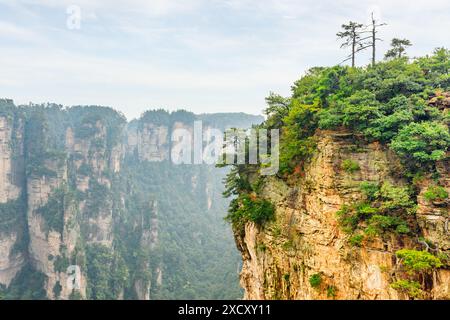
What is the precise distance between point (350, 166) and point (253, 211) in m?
4.56

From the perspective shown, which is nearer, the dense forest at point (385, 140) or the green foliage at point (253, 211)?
the dense forest at point (385, 140)

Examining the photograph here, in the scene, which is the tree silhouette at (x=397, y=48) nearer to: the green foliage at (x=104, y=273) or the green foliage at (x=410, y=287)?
the green foliage at (x=410, y=287)

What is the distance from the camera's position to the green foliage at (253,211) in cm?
1370

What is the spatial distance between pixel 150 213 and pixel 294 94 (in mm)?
55960

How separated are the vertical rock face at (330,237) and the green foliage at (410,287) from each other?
1.05 feet

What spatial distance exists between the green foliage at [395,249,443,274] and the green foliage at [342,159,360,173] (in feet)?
10.2

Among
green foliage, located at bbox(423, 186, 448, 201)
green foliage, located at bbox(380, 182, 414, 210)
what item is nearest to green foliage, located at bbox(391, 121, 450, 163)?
green foliage, located at bbox(423, 186, 448, 201)

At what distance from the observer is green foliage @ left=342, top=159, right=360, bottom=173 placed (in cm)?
1124

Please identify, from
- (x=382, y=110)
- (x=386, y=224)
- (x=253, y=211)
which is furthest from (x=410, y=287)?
(x=253, y=211)

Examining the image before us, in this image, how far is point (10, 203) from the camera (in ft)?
157

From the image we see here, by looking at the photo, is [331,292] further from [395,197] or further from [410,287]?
[395,197]

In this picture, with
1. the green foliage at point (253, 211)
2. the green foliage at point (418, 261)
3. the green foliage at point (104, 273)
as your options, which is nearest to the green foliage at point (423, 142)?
the green foliage at point (418, 261)

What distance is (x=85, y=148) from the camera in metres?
66.0
